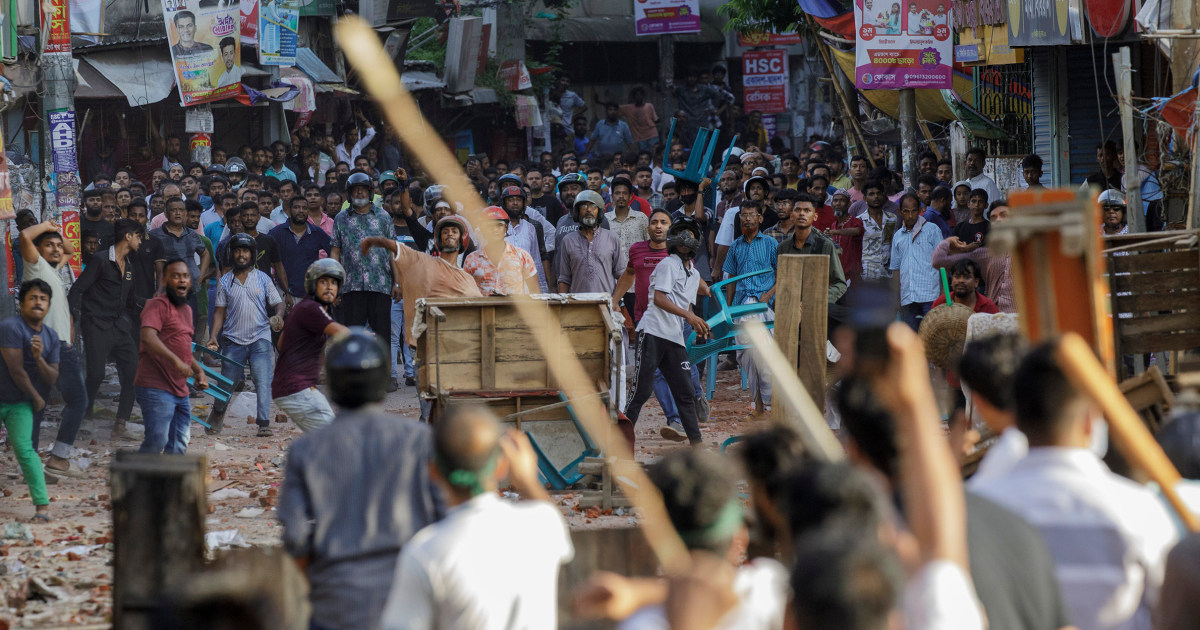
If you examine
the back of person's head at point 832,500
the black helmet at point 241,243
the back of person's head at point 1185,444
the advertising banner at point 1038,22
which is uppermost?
the advertising banner at point 1038,22

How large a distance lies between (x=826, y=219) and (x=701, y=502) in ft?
36.8

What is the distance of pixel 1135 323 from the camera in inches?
270

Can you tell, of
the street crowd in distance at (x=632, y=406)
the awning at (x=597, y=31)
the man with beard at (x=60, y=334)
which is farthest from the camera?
the awning at (x=597, y=31)

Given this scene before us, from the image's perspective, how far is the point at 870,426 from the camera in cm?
284

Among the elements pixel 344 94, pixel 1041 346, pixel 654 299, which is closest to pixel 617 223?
pixel 654 299

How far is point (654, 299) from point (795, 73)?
24429mm

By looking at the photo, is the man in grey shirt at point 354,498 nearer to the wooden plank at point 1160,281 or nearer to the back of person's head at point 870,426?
the back of person's head at point 870,426

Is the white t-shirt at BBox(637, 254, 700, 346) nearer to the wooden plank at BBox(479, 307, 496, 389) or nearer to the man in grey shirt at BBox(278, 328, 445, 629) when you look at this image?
the wooden plank at BBox(479, 307, 496, 389)

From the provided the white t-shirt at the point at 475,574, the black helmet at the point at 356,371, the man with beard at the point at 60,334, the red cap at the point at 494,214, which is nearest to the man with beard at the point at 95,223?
the man with beard at the point at 60,334

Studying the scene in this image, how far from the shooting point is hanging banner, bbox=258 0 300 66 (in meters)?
22.5

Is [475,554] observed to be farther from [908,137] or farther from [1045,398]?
[908,137]

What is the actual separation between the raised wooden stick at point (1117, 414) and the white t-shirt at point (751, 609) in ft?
2.40

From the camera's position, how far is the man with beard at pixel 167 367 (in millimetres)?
8500

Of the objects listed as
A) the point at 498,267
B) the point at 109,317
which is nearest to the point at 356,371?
the point at 498,267
